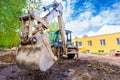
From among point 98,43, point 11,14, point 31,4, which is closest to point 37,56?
point 11,14

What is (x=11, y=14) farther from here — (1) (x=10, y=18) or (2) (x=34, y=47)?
(2) (x=34, y=47)

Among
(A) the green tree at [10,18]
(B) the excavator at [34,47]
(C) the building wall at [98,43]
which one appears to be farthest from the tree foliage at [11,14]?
(C) the building wall at [98,43]

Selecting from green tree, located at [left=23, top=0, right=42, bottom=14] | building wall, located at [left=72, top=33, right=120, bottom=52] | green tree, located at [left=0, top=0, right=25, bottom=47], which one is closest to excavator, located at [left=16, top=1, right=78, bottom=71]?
green tree, located at [left=0, top=0, right=25, bottom=47]

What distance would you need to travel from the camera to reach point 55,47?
502 inches

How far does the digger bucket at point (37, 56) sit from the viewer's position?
241 inches

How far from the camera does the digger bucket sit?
6129 mm

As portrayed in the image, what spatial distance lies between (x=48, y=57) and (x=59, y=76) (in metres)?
2.23

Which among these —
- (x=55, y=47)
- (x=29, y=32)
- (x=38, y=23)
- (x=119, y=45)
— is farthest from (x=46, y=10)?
(x=119, y=45)

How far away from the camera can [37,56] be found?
6.16m

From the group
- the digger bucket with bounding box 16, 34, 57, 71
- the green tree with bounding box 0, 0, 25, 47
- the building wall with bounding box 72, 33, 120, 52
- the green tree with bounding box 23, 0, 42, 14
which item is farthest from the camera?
the building wall with bounding box 72, 33, 120, 52

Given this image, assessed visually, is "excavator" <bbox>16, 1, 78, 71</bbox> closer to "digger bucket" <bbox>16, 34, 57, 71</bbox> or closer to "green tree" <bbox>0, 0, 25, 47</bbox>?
"digger bucket" <bbox>16, 34, 57, 71</bbox>

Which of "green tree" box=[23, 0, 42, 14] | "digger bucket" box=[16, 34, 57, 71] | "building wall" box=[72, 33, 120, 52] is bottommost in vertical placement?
"digger bucket" box=[16, 34, 57, 71]

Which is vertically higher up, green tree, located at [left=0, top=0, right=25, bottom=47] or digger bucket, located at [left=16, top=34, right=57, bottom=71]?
green tree, located at [left=0, top=0, right=25, bottom=47]

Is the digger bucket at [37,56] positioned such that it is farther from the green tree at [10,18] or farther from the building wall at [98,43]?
the building wall at [98,43]
